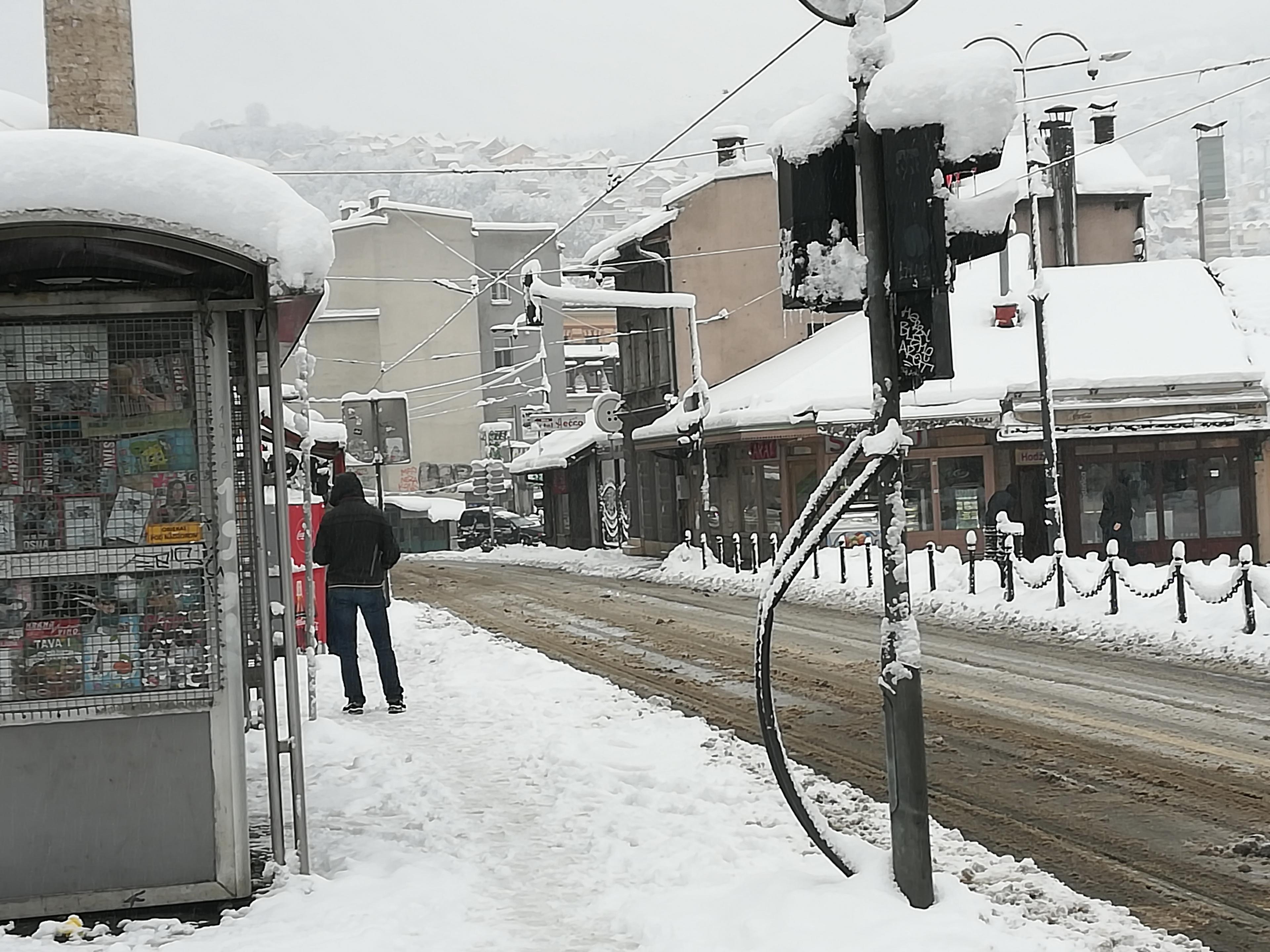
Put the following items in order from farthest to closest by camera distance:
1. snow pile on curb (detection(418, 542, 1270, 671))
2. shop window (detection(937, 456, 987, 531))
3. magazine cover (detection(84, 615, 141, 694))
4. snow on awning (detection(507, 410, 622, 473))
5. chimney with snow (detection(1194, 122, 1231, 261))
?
snow on awning (detection(507, 410, 622, 473))
chimney with snow (detection(1194, 122, 1231, 261))
shop window (detection(937, 456, 987, 531))
snow pile on curb (detection(418, 542, 1270, 671))
magazine cover (detection(84, 615, 141, 694))

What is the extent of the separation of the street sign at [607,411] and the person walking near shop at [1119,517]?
16819 millimetres

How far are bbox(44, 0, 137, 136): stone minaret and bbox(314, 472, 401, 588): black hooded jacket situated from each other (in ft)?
11.5

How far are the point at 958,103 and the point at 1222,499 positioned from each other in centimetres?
2389

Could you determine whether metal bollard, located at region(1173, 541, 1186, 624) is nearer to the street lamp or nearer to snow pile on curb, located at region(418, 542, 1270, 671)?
snow pile on curb, located at region(418, 542, 1270, 671)

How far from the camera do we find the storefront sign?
3291 cm

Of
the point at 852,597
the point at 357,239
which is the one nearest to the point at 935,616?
the point at 852,597

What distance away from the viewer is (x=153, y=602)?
6.34 metres

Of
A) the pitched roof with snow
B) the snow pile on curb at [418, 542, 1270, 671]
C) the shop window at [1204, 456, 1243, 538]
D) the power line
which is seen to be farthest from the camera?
the shop window at [1204, 456, 1243, 538]

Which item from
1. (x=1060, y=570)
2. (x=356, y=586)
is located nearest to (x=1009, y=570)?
(x=1060, y=570)

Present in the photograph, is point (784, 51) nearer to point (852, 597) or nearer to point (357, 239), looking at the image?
point (852, 597)

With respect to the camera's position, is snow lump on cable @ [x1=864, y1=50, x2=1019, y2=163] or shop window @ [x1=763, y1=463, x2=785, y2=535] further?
shop window @ [x1=763, y1=463, x2=785, y2=535]

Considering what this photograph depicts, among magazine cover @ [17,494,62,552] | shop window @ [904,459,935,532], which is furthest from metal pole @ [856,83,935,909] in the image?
shop window @ [904,459,935,532]

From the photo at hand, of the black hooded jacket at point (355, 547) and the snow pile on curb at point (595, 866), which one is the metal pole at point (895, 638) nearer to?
the snow pile on curb at point (595, 866)

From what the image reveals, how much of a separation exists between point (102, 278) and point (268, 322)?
0.76 m
